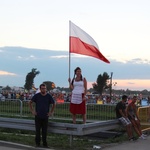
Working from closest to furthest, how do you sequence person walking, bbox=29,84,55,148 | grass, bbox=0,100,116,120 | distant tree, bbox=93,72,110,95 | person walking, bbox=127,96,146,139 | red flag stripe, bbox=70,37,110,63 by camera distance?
person walking, bbox=29,84,55,148, red flag stripe, bbox=70,37,110,63, person walking, bbox=127,96,146,139, grass, bbox=0,100,116,120, distant tree, bbox=93,72,110,95

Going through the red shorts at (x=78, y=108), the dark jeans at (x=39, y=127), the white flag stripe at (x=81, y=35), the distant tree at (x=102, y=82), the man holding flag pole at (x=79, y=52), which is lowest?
the dark jeans at (x=39, y=127)

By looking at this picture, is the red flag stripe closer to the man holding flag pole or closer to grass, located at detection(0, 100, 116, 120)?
the man holding flag pole

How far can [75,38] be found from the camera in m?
11.2

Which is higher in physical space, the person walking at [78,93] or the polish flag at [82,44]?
the polish flag at [82,44]

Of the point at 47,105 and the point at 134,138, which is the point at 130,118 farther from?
the point at 47,105

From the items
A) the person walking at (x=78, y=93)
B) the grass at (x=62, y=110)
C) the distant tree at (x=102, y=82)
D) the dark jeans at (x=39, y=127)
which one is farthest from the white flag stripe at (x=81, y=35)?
the distant tree at (x=102, y=82)

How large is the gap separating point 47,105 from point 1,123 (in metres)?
2.37

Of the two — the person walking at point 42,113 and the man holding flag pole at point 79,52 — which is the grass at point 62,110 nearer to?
the man holding flag pole at point 79,52

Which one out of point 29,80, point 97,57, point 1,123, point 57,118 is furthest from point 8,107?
point 29,80

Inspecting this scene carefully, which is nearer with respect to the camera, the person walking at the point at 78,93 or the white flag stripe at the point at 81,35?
the person walking at the point at 78,93

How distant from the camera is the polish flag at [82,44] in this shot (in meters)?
11.2

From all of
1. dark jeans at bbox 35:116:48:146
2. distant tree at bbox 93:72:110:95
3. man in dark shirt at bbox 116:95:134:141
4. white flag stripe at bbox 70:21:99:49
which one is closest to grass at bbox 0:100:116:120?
man in dark shirt at bbox 116:95:134:141

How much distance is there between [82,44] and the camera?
11.3 metres

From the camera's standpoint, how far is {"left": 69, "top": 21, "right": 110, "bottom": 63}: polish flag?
11156 millimetres
